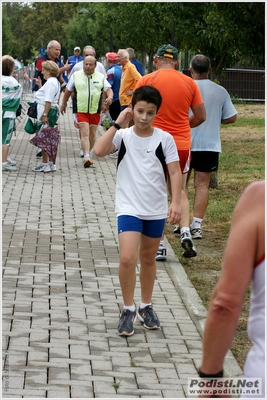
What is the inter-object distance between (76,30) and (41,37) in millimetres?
25735

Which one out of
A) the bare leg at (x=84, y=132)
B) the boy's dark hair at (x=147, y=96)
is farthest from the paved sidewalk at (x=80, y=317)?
the bare leg at (x=84, y=132)

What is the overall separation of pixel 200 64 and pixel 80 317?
3.66 m

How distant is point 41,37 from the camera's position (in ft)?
303

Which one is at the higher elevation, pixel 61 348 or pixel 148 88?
pixel 148 88

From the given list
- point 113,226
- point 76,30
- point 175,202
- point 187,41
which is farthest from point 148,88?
point 76,30

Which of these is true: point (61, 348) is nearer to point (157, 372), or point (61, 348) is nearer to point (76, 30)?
point (157, 372)

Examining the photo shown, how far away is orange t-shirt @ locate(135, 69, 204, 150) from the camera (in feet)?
24.9

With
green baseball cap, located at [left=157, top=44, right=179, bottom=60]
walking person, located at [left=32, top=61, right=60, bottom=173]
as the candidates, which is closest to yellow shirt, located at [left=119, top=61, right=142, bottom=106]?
walking person, located at [left=32, top=61, right=60, bottom=173]

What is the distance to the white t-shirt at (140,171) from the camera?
5.89m

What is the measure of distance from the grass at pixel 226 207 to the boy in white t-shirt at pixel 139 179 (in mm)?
898

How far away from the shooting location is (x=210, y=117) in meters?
9.32

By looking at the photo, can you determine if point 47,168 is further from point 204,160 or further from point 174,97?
point 174,97

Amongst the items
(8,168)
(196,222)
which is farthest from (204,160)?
(8,168)

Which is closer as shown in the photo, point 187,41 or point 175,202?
point 175,202
